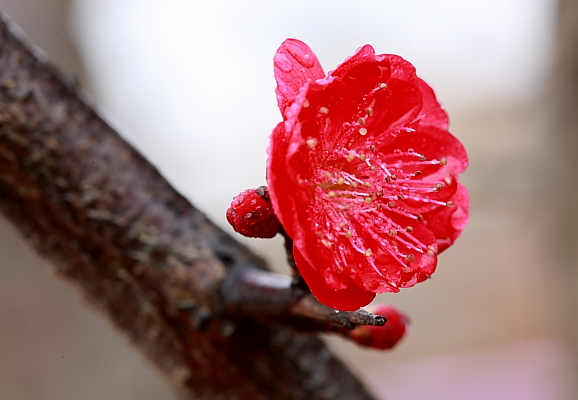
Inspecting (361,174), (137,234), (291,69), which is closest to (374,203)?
(361,174)

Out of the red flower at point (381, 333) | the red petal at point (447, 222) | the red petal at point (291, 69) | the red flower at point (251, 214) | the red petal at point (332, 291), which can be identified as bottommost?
the red flower at point (381, 333)

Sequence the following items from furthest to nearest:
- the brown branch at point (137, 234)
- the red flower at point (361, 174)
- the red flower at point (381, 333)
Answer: the brown branch at point (137, 234) → the red flower at point (381, 333) → the red flower at point (361, 174)

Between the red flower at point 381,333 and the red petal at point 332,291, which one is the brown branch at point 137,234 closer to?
the red flower at point 381,333

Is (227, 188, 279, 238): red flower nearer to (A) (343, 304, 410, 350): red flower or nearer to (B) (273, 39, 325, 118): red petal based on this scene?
(B) (273, 39, 325, 118): red petal

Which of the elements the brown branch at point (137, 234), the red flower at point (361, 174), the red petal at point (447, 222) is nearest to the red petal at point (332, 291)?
the red flower at point (361, 174)

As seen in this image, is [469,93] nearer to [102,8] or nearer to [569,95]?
[569,95]

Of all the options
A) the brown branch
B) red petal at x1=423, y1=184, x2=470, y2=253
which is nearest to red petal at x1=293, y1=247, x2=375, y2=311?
red petal at x1=423, y1=184, x2=470, y2=253

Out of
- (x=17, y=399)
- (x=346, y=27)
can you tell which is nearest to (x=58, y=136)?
(x=346, y=27)

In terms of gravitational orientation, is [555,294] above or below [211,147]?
below

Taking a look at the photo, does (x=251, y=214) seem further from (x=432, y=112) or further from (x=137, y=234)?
(x=137, y=234)
